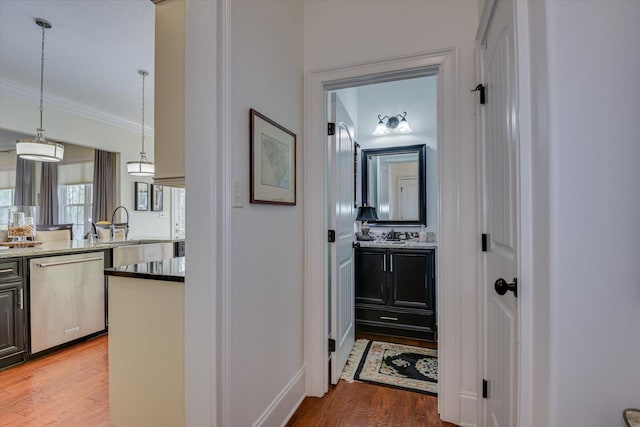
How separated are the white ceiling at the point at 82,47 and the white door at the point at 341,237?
74.3 inches

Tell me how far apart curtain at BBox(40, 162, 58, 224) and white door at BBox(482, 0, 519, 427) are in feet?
22.9

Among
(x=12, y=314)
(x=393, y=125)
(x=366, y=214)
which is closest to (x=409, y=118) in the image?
(x=393, y=125)

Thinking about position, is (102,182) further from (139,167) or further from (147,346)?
(147,346)

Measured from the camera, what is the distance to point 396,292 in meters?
2.94

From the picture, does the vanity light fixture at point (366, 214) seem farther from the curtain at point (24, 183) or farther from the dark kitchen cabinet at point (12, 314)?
the curtain at point (24, 183)

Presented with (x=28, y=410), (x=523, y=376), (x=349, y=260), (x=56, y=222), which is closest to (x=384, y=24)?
(x=349, y=260)

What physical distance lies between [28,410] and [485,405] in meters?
2.72

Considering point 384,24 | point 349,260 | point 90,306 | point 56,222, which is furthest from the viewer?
point 56,222

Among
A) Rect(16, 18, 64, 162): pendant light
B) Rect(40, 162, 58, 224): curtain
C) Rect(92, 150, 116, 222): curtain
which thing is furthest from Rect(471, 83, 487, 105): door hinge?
Rect(40, 162, 58, 224): curtain

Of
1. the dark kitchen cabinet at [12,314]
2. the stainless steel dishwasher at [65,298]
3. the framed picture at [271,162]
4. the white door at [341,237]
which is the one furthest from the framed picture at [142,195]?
the framed picture at [271,162]

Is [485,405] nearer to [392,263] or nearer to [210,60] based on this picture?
[392,263]

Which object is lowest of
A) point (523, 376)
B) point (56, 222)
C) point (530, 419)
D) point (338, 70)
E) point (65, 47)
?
point (530, 419)

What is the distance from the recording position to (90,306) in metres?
2.92

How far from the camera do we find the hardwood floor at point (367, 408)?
1.71m
